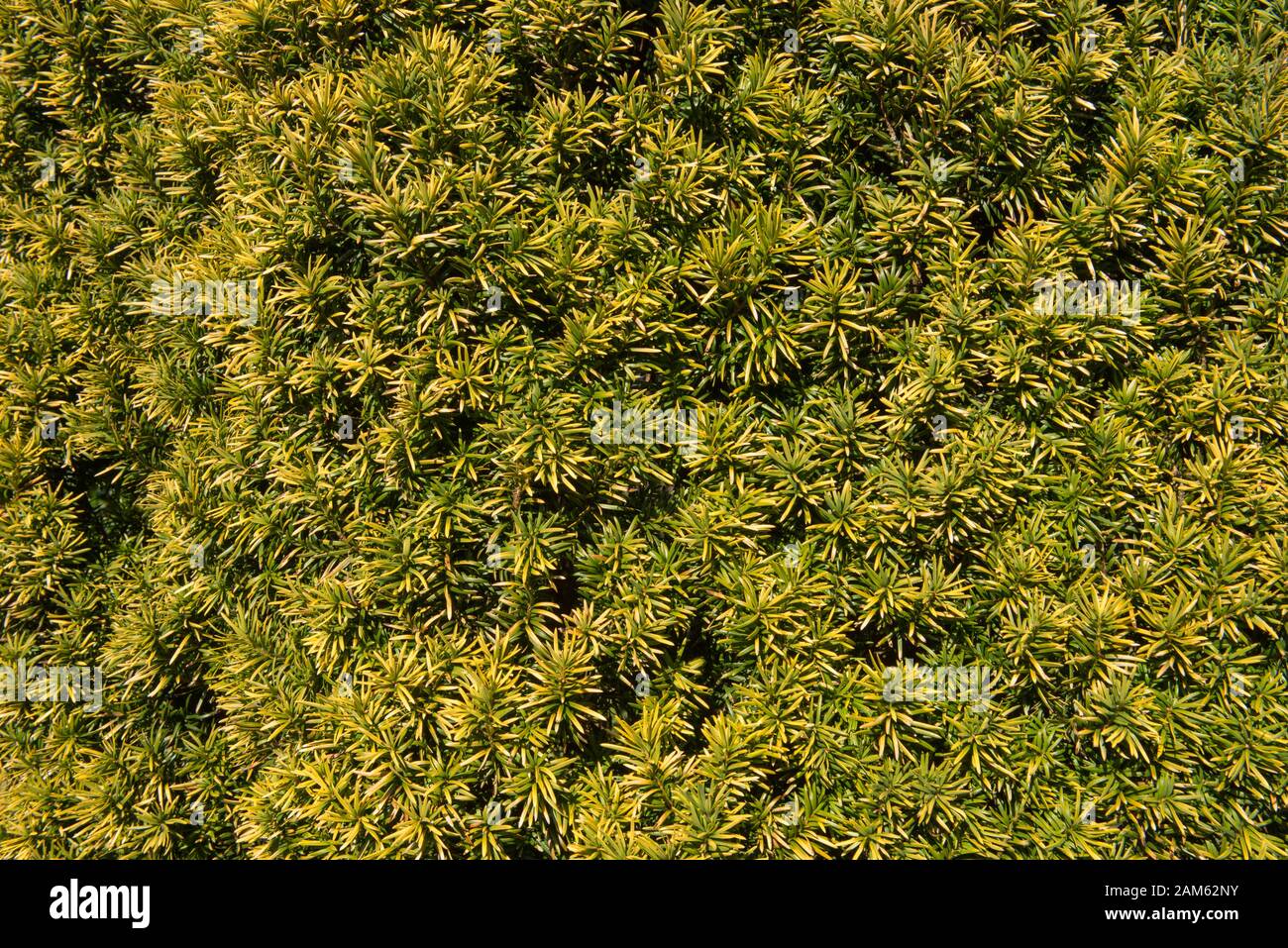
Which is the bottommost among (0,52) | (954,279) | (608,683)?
(608,683)

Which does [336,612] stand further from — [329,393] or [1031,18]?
[1031,18]

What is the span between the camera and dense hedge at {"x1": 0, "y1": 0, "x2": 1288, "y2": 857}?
7.37 ft

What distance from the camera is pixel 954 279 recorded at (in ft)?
7.57

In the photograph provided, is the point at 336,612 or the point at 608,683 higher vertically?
the point at 336,612

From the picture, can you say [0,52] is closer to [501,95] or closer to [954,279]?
[501,95]

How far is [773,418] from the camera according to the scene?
2.35 m

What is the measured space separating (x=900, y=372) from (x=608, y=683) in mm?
Answer: 1160

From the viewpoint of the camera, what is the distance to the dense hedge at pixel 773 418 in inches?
88.4

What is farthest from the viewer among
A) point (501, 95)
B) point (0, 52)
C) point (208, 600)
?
point (0, 52)

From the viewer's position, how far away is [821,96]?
2.30 metres

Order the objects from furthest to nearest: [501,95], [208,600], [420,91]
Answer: [208,600] < [501,95] < [420,91]

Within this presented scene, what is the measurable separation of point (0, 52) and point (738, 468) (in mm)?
2969

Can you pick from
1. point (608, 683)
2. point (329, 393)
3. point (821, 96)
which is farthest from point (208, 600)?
point (821, 96)

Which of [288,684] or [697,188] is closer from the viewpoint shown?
[697,188]
